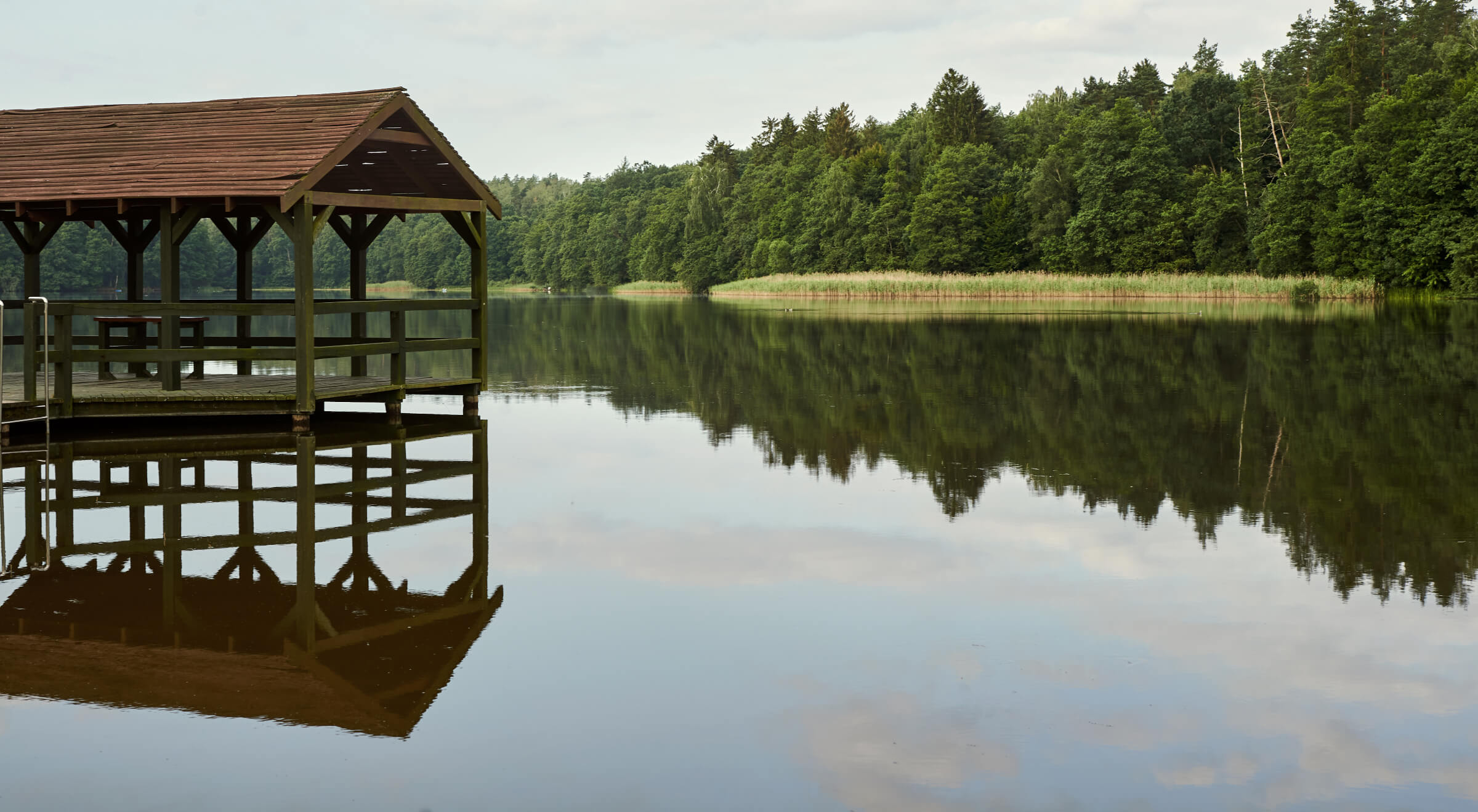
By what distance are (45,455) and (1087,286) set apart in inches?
2541

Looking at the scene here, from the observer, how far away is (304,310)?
54.0ft

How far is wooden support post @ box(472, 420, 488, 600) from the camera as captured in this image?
8.73 metres

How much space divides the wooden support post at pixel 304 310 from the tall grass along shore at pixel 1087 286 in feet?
193

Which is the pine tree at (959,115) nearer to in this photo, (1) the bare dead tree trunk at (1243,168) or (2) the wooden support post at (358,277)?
(1) the bare dead tree trunk at (1243,168)

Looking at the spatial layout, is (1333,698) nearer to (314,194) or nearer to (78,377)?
(314,194)

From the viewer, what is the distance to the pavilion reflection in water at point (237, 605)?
20.5 feet

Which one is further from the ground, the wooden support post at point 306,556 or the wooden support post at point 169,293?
the wooden support post at point 169,293

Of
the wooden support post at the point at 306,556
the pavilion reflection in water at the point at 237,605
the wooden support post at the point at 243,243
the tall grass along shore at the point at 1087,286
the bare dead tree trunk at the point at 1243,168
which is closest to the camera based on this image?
the pavilion reflection in water at the point at 237,605

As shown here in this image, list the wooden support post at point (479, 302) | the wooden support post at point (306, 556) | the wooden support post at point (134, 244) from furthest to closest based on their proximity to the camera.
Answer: the wooden support post at point (134, 244)
the wooden support post at point (479, 302)
the wooden support post at point (306, 556)

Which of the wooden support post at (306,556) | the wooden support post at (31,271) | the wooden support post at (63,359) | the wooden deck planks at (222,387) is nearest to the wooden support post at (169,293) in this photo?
the wooden deck planks at (222,387)

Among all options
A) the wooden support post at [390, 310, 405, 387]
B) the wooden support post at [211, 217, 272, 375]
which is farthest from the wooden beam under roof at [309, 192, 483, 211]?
the wooden support post at [211, 217, 272, 375]

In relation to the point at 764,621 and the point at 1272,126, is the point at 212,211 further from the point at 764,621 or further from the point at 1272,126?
the point at 1272,126

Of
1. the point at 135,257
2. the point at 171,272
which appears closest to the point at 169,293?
the point at 171,272

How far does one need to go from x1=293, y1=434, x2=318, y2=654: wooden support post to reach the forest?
127 feet
